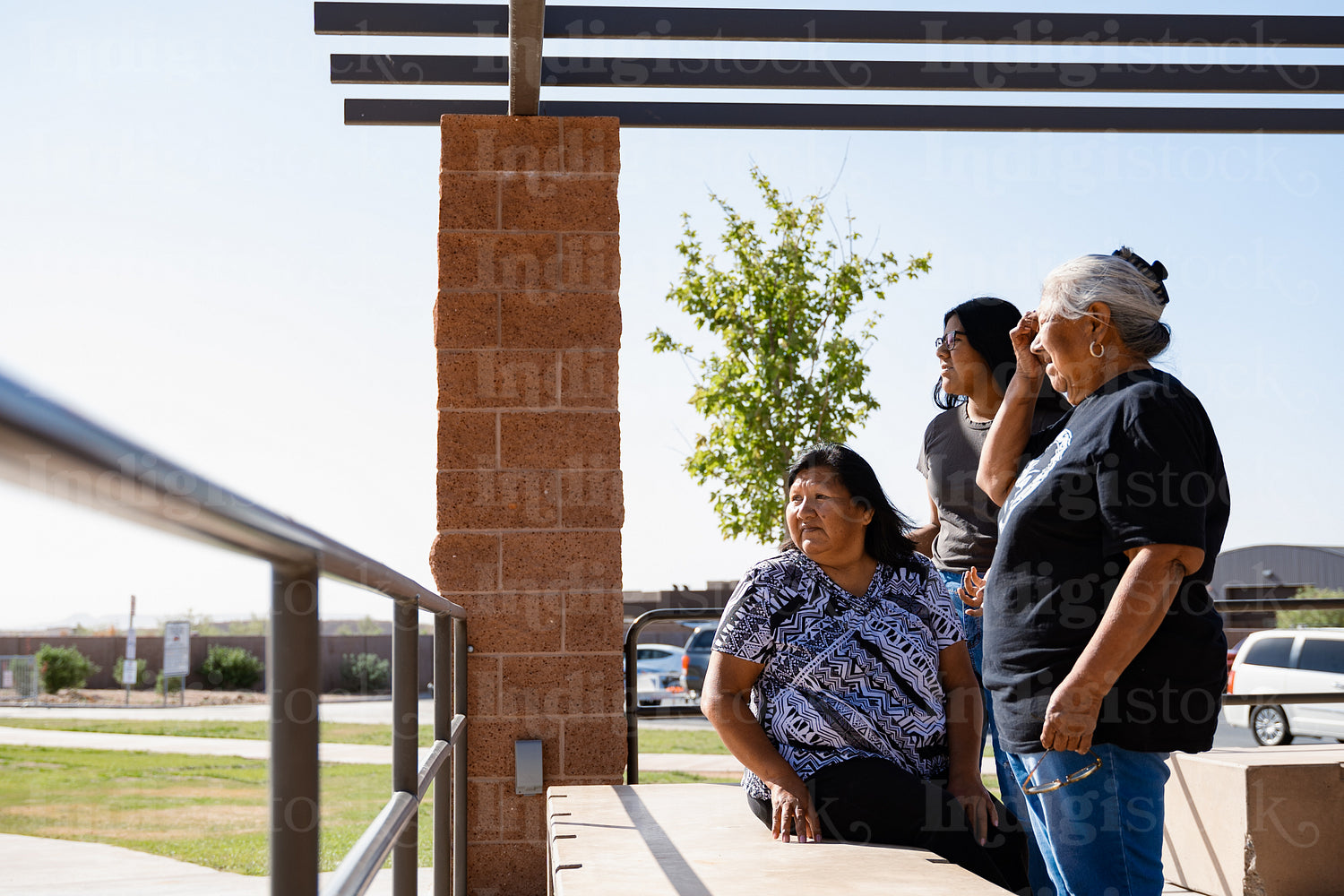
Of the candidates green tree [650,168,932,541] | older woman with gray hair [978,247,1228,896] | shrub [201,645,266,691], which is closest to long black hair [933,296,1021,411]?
older woman with gray hair [978,247,1228,896]

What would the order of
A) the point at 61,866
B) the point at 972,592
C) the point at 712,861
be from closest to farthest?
the point at 61,866, the point at 712,861, the point at 972,592

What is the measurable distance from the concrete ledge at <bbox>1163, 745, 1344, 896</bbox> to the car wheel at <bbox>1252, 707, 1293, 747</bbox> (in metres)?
10.7

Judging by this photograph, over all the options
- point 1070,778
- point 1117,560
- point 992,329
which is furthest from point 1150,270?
point 1070,778

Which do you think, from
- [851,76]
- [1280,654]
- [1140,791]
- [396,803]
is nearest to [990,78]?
[851,76]

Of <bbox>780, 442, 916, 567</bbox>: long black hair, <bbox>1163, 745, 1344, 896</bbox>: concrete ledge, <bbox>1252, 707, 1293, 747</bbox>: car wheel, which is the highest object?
<bbox>780, 442, 916, 567</bbox>: long black hair

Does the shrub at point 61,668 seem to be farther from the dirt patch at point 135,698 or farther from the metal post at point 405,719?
the metal post at point 405,719

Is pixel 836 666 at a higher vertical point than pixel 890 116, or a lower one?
lower

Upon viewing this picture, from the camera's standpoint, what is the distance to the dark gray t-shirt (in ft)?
8.90

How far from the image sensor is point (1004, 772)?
100 inches

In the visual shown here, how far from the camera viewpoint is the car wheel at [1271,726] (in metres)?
12.9

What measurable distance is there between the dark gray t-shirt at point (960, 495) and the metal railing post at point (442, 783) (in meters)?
1.28

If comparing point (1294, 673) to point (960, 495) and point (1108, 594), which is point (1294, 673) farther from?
point (1108, 594)

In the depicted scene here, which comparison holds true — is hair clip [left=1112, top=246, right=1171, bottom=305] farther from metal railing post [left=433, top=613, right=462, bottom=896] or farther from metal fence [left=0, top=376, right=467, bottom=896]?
metal railing post [left=433, top=613, right=462, bottom=896]

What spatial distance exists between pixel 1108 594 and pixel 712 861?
0.84 meters
